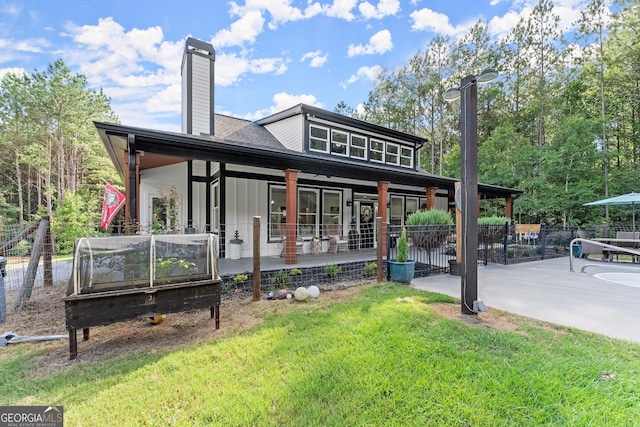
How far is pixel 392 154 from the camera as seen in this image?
13047mm

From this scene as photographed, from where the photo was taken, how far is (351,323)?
373cm

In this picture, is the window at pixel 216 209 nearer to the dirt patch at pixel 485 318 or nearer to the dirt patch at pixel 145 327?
the dirt patch at pixel 145 327

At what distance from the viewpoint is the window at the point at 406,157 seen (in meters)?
13.5

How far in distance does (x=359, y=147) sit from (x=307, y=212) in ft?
13.0

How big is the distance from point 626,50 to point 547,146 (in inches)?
236

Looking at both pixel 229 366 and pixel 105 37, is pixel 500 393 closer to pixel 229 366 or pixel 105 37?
pixel 229 366

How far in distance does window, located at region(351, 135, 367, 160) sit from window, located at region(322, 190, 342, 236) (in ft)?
6.82

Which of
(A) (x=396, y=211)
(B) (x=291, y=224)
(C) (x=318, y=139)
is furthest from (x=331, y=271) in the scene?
(A) (x=396, y=211)

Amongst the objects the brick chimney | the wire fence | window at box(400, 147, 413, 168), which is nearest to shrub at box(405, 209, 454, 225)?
the wire fence

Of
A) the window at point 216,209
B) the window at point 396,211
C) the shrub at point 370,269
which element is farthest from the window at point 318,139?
the shrub at point 370,269

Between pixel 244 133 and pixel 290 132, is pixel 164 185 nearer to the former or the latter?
pixel 244 133

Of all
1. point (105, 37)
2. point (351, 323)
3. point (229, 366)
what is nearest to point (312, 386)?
point (229, 366)

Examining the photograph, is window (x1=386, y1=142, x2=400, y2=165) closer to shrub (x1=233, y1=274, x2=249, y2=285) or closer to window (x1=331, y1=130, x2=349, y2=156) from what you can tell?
window (x1=331, y1=130, x2=349, y2=156)

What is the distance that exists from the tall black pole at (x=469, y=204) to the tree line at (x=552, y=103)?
15.7 metres
